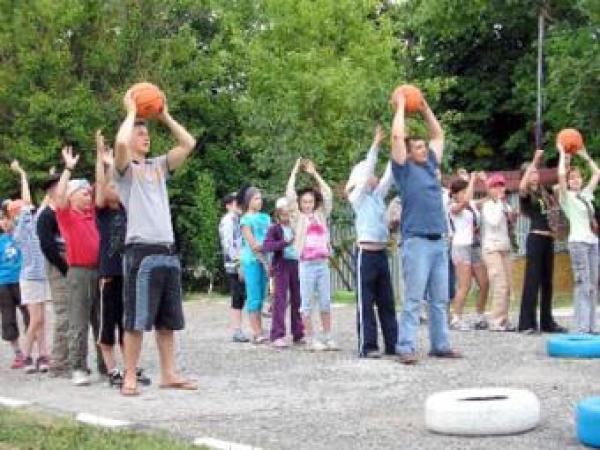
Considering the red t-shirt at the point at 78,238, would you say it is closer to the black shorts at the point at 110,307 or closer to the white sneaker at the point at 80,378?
the black shorts at the point at 110,307

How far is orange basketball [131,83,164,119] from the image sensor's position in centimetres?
932

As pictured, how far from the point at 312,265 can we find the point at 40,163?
13.9 m

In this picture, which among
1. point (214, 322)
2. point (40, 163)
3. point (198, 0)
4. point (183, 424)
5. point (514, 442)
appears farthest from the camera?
point (198, 0)

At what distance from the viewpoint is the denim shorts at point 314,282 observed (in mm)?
12281

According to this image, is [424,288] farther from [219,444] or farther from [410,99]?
[219,444]

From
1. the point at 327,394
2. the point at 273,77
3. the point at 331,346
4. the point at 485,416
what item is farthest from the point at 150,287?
the point at 273,77

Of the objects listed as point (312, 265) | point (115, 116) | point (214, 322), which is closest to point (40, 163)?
point (115, 116)

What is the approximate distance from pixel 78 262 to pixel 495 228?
5.90 meters

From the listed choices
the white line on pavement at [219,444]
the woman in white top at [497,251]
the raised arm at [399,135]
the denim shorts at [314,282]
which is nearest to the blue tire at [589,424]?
the white line on pavement at [219,444]

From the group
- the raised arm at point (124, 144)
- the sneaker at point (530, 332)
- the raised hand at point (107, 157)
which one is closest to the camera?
the raised arm at point (124, 144)

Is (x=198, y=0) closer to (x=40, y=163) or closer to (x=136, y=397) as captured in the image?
(x=40, y=163)

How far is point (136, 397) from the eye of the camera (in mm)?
9133

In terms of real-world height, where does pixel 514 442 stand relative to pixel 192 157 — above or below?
below

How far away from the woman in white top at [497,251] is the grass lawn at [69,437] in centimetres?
721
